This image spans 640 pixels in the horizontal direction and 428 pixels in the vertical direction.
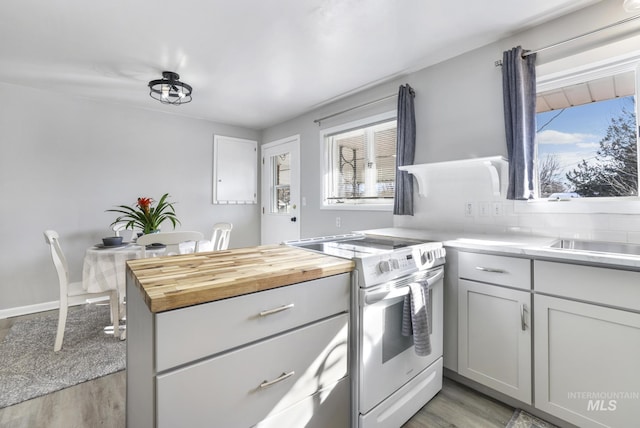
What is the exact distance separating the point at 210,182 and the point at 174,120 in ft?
3.09

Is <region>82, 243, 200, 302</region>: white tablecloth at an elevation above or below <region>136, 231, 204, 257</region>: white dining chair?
below

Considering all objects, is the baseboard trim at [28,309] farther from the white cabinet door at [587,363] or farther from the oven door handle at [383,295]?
the white cabinet door at [587,363]

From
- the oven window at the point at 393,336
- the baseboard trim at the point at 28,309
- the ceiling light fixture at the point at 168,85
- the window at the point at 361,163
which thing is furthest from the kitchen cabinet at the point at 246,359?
the baseboard trim at the point at 28,309

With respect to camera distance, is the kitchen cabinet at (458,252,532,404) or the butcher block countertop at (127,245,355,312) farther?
the kitchen cabinet at (458,252,532,404)

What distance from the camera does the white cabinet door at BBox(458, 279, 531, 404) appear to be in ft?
5.12

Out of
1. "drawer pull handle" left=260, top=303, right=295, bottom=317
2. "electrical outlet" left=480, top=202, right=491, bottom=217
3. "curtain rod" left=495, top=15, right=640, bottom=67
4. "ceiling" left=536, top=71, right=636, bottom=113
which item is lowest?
"drawer pull handle" left=260, top=303, right=295, bottom=317

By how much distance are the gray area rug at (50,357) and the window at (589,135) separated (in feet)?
11.0

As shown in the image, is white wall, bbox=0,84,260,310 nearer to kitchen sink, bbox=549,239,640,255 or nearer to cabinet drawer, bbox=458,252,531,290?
cabinet drawer, bbox=458,252,531,290

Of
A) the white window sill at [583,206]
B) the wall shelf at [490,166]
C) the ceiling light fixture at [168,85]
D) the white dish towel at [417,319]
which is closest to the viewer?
the white dish towel at [417,319]

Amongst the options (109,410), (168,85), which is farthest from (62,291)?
(168,85)

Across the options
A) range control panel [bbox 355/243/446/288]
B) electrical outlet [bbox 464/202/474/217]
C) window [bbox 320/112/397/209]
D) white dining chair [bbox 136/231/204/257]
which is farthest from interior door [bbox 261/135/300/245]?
range control panel [bbox 355/243/446/288]

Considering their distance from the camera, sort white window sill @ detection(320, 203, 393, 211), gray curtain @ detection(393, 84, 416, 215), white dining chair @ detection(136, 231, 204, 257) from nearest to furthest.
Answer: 1. white dining chair @ detection(136, 231, 204, 257)
2. gray curtain @ detection(393, 84, 416, 215)
3. white window sill @ detection(320, 203, 393, 211)

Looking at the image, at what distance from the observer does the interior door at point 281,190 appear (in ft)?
13.5

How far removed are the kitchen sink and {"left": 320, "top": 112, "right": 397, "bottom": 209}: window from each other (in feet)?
4.58
